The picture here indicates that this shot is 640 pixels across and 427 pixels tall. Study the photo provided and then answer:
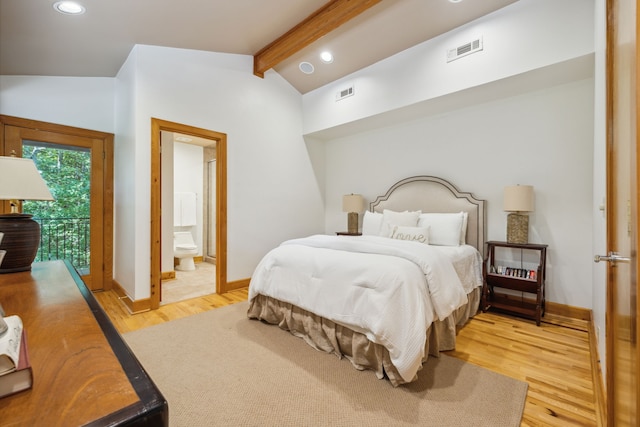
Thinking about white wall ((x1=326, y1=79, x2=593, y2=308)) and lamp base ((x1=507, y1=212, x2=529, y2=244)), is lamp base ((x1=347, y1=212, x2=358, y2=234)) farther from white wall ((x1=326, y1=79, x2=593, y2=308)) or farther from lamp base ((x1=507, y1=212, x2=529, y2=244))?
lamp base ((x1=507, y1=212, x2=529, y2=244))

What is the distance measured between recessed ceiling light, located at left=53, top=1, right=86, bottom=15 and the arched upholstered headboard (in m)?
3.68

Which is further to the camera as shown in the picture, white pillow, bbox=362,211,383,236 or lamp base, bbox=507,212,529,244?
white pillow, bbox=362,211,383,236

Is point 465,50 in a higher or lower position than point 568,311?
higher

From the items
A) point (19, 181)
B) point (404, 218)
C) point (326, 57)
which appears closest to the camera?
point (19, 181)

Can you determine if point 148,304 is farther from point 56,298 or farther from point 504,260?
point 504,260

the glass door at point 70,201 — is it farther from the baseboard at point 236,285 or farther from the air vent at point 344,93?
the air vent at point 344,93

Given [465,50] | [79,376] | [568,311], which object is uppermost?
[465,50]

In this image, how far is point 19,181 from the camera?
1.48m

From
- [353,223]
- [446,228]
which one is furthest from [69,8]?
[446,228]

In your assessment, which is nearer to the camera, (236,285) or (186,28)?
(186,28)

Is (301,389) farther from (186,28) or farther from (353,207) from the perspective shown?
(186,28)

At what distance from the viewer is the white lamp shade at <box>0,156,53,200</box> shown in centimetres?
143

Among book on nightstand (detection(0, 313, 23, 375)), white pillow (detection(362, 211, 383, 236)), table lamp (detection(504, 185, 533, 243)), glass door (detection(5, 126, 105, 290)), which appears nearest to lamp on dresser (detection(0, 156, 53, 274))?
book on nightstand (detection(0, 313, 23, 375))

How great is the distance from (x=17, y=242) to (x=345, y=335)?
204 cm
